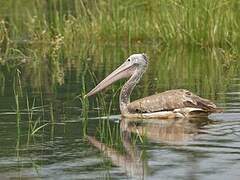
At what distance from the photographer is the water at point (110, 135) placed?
9141 millimetres

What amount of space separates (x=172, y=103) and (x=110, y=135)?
1966 mm

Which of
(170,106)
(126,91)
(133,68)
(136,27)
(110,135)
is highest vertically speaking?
(136,27)

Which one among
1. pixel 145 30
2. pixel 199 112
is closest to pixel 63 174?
pixel 199 112

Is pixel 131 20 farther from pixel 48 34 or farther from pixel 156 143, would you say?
pixel 156 143

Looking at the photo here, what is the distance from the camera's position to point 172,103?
12.3 metres

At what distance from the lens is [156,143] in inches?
413

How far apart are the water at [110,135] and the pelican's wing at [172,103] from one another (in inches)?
7.8

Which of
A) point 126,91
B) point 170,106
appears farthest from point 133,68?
point 170,106

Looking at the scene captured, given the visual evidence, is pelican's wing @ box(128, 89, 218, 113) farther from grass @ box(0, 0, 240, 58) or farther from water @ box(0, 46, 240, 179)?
grass @ box(0, 0, 240, 58)

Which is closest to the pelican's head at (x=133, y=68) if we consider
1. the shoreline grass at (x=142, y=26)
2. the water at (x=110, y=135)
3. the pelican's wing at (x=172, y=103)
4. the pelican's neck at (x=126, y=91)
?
the pelican's neck at (x=126, y=91)

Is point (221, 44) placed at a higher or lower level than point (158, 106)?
higher

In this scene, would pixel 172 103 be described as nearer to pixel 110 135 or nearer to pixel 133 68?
pixel 133 68

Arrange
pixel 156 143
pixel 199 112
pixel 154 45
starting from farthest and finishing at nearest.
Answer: pixel 154 45
pixel 199 112
pixel 156 143

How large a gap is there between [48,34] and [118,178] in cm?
1325
